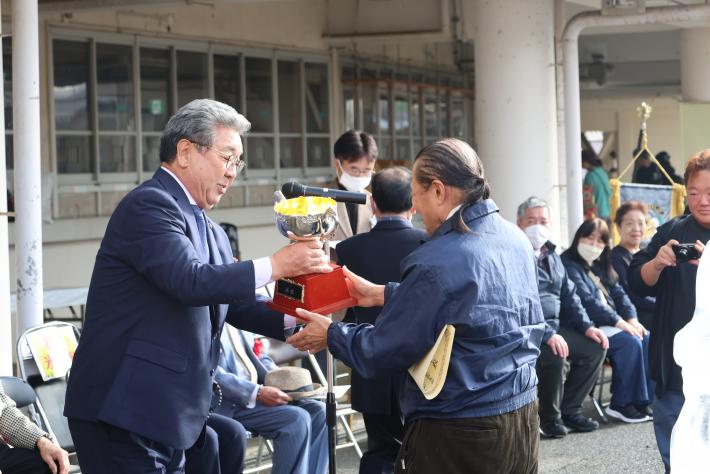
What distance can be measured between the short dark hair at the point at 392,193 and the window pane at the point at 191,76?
8.37 metres

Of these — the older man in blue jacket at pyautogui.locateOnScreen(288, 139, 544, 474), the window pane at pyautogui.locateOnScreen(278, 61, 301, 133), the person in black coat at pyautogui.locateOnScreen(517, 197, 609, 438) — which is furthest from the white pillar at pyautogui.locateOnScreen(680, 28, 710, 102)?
the older man in blue jacket at pyautogui.locateOnScreen(288, 139, 544, 474)

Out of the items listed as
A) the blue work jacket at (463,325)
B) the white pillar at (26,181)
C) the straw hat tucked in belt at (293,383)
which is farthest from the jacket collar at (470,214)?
the white pillar at (26,181)

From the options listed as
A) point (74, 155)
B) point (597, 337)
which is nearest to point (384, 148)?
point (74, 155)

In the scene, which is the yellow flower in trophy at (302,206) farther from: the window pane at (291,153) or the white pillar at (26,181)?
the window pane at (291,153)

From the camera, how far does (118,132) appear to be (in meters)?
12.7

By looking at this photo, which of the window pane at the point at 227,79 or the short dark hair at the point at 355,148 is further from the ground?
the window pane at the point at 227,79

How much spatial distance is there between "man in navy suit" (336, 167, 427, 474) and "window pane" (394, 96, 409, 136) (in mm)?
13139

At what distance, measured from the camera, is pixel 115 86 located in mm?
12594

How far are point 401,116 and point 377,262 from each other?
13722 mm

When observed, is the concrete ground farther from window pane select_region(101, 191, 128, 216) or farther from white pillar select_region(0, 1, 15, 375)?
window pane select_region(101, 191, 128, 216)

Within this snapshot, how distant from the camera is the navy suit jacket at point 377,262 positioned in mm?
5305

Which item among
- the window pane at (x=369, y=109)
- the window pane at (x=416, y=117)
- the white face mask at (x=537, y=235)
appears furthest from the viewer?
the window pane at (x=416, y=117)

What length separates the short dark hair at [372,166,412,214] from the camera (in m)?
5.40

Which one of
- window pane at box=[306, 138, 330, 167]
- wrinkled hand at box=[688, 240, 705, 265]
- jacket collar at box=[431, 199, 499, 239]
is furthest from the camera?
window pane at box=[306, 138, 330, 167]
